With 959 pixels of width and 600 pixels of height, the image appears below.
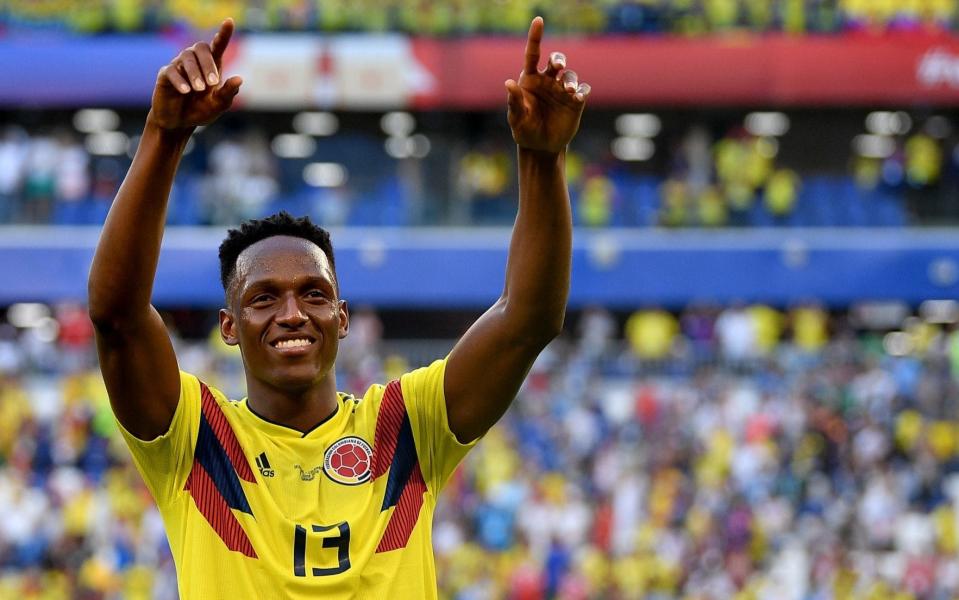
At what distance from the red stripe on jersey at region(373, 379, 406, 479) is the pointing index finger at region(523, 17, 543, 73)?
2.61ft

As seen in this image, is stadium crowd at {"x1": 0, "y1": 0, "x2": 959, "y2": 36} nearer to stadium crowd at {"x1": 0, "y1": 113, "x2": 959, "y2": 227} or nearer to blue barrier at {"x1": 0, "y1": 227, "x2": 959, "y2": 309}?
stadium crowd at {"x1": 0, "y1": 113, "x2": 959, "y2": 227}

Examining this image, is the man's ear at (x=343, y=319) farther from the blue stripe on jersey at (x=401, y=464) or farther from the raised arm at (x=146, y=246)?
the raised arm at (x=146, y=246)

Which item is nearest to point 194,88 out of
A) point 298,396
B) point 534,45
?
point 534,45

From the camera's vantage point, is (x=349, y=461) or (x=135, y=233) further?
(x=349, y=461)

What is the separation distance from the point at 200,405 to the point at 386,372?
14.9 m

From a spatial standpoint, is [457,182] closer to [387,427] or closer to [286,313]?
[387,427]

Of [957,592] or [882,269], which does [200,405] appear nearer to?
[957,592]

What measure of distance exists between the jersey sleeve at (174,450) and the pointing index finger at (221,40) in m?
0.71

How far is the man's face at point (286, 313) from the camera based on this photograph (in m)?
3.36

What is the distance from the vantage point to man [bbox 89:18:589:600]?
3176mm

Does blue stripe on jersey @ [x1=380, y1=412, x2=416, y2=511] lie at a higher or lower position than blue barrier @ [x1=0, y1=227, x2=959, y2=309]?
higher

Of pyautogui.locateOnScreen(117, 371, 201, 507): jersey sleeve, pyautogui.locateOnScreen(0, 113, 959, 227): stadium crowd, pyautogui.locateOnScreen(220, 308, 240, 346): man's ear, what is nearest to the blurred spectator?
pyautogui.locateOnScreen(0, 113, 959, 227): stadium crowd

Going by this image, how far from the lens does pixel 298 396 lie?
347cm

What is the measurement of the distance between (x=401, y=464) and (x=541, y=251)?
21.9 inches
